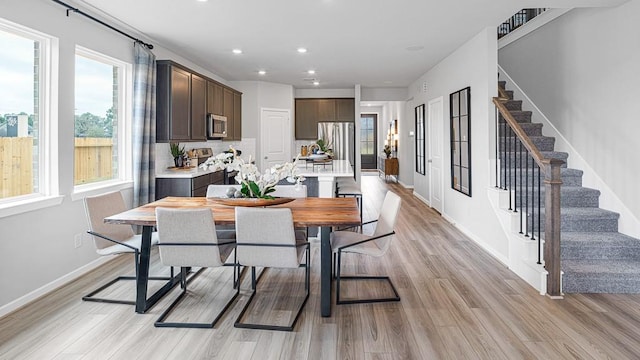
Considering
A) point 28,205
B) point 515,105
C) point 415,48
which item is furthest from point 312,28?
point 28,205

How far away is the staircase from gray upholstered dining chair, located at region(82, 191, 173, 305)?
11.3 feet

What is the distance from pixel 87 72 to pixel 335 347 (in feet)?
12.1

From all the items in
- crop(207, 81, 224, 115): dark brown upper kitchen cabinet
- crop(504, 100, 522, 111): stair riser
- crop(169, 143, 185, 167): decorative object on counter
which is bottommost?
crop(169, 143, 185, 167): decorative object on counter

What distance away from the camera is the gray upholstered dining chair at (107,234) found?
309 centimetres

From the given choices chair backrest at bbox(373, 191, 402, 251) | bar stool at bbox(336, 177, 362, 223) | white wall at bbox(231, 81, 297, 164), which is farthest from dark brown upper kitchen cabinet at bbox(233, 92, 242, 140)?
chair backrest at bbox(373, 191, 402, 251)

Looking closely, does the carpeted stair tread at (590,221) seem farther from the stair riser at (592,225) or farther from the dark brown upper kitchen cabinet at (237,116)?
the dark brown upper kitchen cabinet at (237,116)

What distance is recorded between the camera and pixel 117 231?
339cm

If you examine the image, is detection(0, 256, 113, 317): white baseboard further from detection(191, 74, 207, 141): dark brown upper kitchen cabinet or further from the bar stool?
the bar stool

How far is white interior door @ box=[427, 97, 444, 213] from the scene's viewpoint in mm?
6907

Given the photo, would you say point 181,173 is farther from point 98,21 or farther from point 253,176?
point 253,176

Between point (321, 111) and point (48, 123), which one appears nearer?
point (48, 123)

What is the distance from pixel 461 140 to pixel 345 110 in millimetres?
4267

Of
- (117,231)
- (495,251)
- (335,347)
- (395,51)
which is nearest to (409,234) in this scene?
(495,251)

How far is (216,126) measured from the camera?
6.56 m
